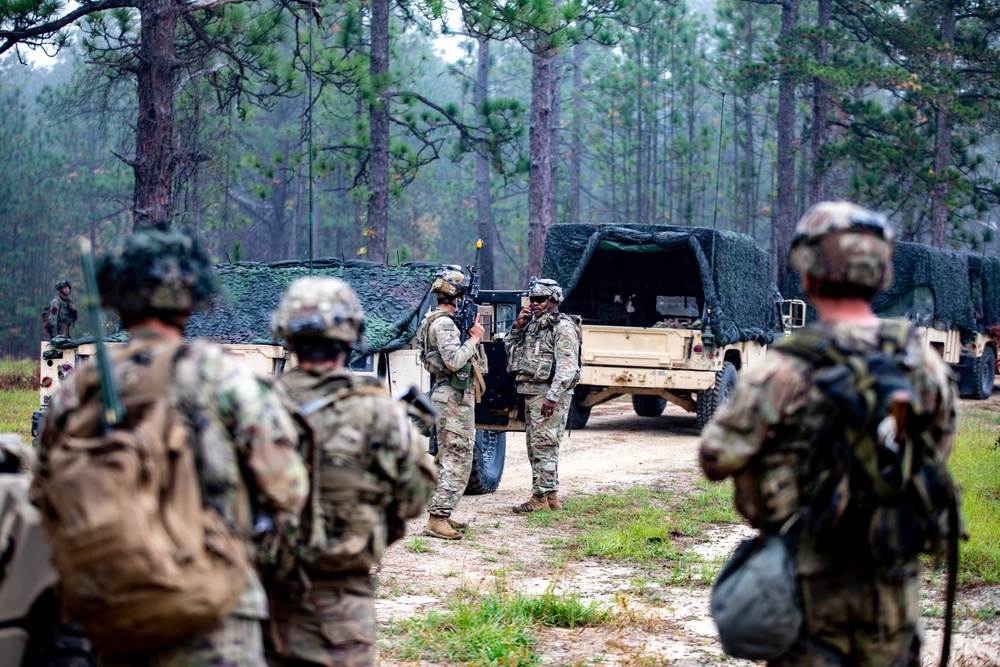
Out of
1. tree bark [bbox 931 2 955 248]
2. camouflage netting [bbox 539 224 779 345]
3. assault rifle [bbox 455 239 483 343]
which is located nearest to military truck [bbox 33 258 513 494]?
assault rifle [bbox 455 239 483 343]

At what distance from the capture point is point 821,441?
3.11 meters

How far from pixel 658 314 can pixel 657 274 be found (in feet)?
2.31

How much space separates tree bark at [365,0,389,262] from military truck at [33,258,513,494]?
360 inches

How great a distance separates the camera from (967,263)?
20906mm

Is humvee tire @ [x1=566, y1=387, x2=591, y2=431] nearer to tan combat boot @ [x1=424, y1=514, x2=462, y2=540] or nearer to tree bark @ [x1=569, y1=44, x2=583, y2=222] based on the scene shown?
tan combat boot @ [x1=424, y1=514, x2=462, y2=540]

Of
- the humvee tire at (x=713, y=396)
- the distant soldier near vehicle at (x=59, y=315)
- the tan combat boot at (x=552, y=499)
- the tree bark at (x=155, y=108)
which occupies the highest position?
the tree bark at (x=155, y=108)

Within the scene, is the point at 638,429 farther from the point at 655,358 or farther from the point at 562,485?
the point at 562,485

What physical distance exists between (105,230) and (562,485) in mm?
31686

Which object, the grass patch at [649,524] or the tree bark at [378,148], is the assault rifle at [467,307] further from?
the tree bark at [378,148]

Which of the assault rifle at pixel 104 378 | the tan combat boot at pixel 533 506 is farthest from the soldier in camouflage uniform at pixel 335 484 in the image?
the tan combat boot at pixel 533 506

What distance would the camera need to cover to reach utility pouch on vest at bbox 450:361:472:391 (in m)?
8.20

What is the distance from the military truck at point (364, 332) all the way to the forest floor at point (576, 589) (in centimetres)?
105

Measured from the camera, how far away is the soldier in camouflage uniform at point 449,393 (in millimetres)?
8008

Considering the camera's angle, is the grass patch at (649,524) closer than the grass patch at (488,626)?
No
